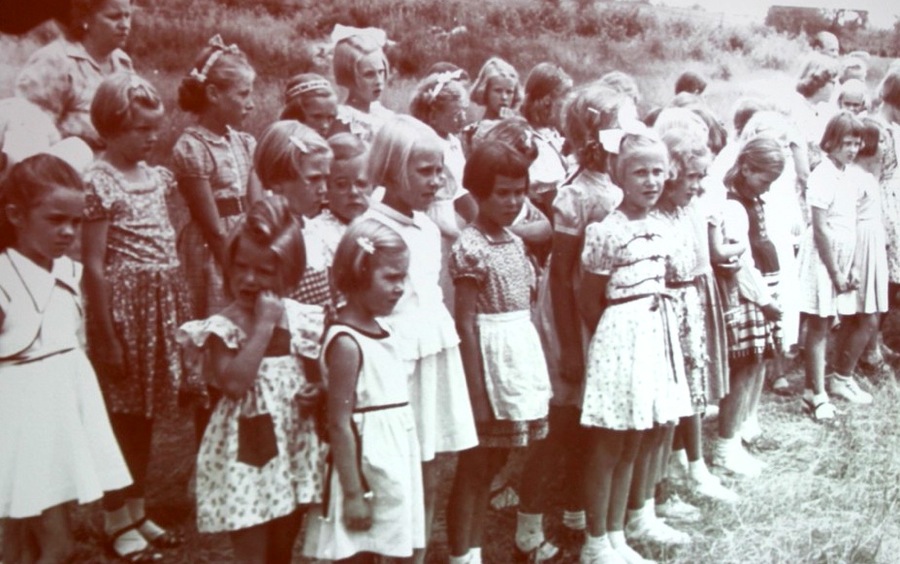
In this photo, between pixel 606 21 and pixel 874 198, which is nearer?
pixel 606 21

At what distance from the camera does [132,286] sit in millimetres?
2375

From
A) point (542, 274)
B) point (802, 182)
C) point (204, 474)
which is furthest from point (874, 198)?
point (204, 474)

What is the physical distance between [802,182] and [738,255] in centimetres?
59

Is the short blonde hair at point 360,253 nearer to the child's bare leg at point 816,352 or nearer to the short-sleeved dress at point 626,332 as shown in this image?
the short-sleeved dress at point 626,332

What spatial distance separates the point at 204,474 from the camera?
2.27 m

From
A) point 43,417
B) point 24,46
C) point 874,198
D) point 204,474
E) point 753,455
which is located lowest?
point 753,455

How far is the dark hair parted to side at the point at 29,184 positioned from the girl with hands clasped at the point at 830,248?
280cm

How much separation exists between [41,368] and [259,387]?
484mm

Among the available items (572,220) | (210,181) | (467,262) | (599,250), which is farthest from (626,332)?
(210,181)

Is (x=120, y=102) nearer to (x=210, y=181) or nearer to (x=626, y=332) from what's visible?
(x=210, y=181)

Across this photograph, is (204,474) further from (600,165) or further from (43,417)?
(600,165)

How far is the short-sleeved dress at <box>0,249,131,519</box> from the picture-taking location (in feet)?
7.27

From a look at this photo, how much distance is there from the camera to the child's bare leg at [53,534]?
2.26m

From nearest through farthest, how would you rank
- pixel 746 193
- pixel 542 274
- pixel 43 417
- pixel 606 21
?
1. pixel 43 417
2. pixel 542 274
3. pixel 606 21
4. pixel 746 193
